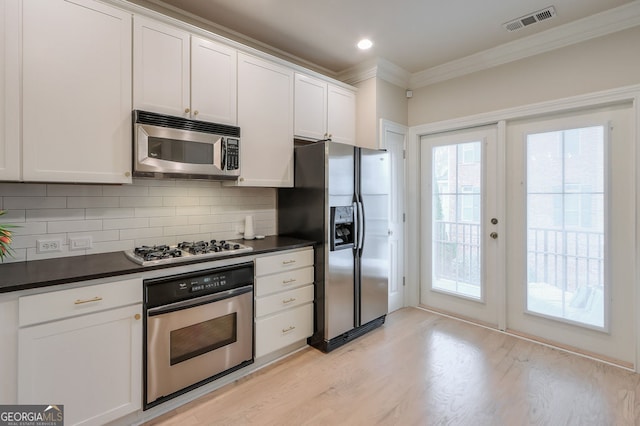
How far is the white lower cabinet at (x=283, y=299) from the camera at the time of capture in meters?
2.47

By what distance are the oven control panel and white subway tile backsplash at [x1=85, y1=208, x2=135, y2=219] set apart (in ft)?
2.40

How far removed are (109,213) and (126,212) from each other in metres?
0.11

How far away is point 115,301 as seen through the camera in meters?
1.77

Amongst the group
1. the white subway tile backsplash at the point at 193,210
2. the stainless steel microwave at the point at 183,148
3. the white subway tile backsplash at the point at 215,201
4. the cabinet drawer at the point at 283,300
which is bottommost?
the cabinet drawer at the point at 283,300

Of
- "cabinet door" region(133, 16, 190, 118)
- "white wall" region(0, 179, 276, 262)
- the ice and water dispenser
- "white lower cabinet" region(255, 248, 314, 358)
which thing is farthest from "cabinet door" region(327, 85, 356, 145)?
"cabinet door" region(133, 16, 190, 118)

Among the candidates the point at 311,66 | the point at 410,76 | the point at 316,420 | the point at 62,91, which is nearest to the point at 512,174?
the point at 410,76

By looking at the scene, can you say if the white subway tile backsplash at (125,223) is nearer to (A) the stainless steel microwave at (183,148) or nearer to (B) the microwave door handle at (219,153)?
(A) the stainless steel microwave at (183,148)

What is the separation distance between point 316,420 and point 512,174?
9.27 ft

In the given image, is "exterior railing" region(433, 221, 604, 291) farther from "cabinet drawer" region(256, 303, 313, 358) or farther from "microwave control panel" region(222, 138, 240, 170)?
"microwave control panel" region(222, 138, 240, 170)

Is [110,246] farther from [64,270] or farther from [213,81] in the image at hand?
[213,81]

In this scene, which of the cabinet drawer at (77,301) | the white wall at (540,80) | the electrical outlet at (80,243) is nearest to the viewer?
the cabinet drawer at (77,301)

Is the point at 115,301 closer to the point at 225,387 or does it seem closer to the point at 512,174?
the point at 225,387

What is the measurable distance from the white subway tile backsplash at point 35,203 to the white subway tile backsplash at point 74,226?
0.37 feet

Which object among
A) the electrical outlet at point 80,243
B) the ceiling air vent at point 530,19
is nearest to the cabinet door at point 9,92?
the electrical outlet at point 80,243
